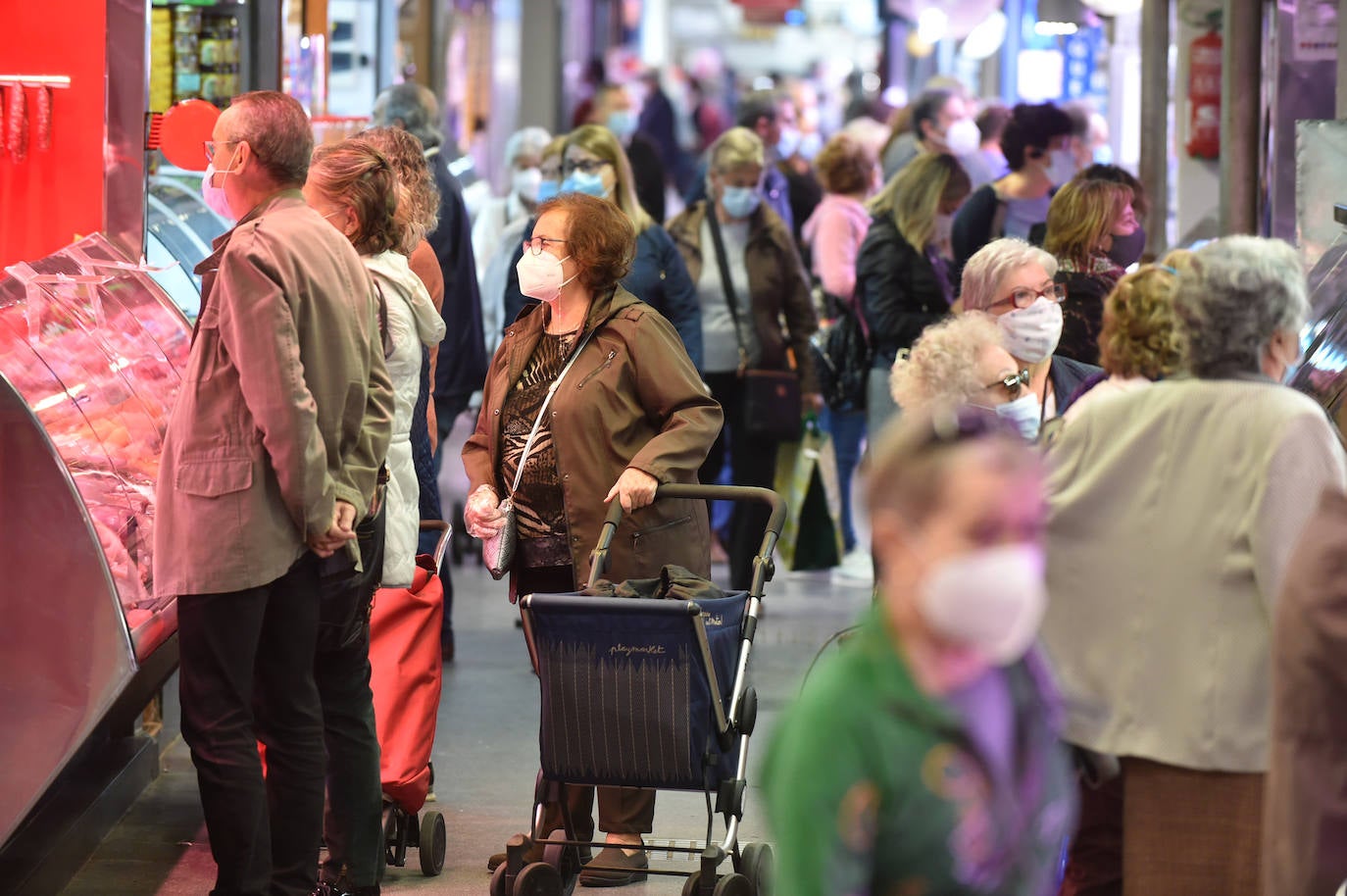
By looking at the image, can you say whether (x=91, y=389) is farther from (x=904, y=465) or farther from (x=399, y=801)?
(x=904, y=465)

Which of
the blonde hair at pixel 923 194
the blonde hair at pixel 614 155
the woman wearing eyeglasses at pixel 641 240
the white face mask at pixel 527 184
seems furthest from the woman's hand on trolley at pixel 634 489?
the white face mask at pixel 527 184

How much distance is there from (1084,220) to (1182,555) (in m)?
2.98

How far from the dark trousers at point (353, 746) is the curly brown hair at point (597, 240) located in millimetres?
852

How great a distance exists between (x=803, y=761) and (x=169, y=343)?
3747 mm

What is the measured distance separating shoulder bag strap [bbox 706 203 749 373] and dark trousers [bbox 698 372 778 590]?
0.11 m

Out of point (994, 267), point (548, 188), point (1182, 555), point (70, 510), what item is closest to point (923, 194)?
point (548, 188)

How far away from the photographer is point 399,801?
5.22 m

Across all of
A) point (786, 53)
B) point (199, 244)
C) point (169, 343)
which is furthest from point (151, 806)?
point (786, 53)

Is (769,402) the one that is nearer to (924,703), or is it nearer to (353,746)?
(353,746)

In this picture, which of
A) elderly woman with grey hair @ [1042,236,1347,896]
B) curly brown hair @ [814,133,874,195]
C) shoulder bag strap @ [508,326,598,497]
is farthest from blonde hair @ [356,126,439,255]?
curly brown hair @ [814,133,874,195]

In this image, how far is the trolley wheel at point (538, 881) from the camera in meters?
4.61

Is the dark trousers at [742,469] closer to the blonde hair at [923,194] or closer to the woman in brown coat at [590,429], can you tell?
the blonde hair at [923,194]

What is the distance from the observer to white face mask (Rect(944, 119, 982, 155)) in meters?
11.0

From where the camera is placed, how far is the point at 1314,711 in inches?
117
